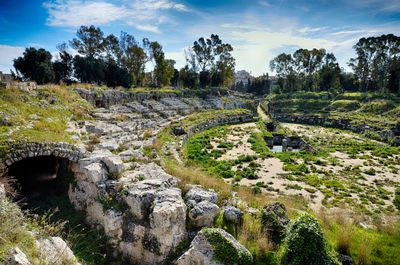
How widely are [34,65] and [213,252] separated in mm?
31942

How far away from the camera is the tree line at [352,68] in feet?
144

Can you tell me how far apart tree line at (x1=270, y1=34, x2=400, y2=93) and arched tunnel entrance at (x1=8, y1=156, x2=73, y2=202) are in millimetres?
60227

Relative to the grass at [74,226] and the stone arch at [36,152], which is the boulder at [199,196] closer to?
the grass at [74,226]

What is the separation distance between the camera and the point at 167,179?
26.3ft

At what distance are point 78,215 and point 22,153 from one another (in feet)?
11.0

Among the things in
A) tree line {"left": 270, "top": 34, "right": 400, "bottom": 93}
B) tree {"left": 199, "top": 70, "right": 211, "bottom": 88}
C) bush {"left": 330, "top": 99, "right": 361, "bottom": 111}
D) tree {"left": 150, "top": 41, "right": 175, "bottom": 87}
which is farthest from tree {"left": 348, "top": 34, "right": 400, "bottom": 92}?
tree {"left": 150, "top": 41, "right": 175, "bottom": 87}

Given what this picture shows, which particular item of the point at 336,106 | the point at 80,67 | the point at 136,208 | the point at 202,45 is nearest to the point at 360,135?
the point at 336,106

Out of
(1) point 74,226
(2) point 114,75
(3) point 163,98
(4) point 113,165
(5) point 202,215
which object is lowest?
(1) point 74,226

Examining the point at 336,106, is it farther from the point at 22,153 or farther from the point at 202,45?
the point at 22,153

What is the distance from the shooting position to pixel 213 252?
4.79 metres

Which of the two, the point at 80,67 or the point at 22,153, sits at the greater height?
the point at 80,67

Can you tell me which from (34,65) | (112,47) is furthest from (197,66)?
(34,65)

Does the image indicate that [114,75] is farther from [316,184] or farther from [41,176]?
[316,184]

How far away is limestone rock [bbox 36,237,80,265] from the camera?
4469mm
